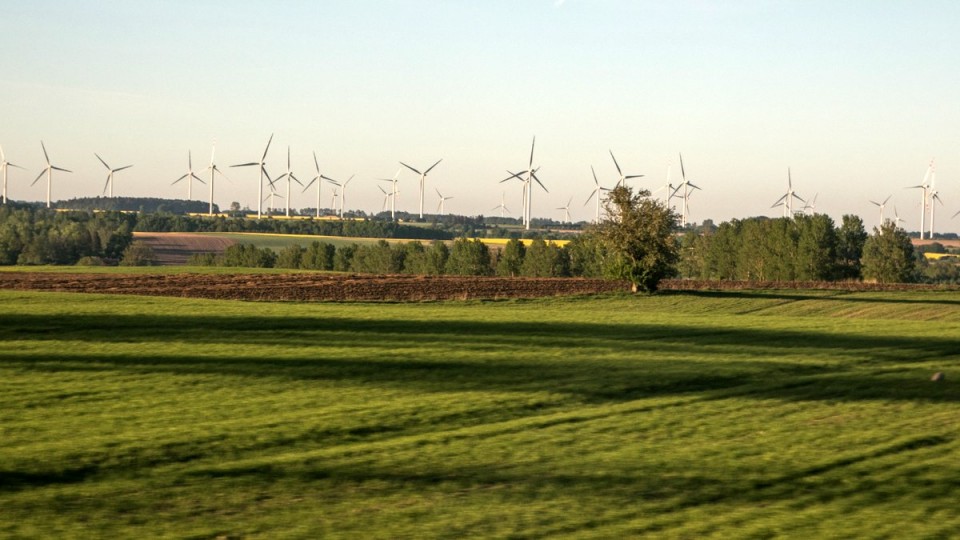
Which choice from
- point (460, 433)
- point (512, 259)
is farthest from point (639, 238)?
point (512, 259)

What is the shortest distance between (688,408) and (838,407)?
10.2ft

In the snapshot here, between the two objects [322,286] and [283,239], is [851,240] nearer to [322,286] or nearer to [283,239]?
[322,286]

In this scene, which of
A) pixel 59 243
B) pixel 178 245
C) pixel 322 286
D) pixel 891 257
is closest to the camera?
pixel 322 286

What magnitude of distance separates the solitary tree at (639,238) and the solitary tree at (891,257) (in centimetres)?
6024

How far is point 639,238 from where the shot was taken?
69562 millimetres

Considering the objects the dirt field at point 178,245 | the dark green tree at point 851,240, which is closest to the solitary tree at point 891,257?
the dark green tree at point 851,240

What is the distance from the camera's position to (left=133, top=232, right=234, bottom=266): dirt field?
147250 mm

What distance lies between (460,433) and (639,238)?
53198 mm

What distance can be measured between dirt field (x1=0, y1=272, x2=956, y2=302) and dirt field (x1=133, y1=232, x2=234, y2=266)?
71909 millimetres

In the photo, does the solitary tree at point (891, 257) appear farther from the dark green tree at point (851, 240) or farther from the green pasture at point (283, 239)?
the green pasture at point (283, 239)

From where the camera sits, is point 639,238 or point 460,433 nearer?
point 460,433

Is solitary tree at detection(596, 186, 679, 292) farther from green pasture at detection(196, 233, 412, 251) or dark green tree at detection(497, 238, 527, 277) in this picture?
green pasture at detection(196, 233, 412, 251)

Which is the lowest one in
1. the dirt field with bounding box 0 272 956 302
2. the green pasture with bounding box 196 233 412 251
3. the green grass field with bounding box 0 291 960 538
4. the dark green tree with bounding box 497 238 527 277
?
the green grass field with bounding box 0 291 960 538

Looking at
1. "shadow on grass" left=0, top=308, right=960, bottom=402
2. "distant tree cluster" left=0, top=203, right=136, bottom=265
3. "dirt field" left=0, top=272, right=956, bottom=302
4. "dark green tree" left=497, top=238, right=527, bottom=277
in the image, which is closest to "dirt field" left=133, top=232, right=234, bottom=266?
"distant tree cluster" left=0, top=203, right=136, bottom=265
